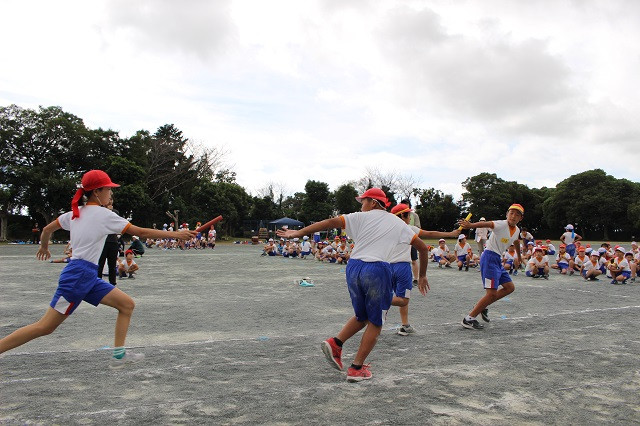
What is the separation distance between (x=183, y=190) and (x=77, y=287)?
5368 cm

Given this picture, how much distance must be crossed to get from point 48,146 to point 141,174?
7.97 metres

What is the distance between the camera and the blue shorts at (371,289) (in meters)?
4.86

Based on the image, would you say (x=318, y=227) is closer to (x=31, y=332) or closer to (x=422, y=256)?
(x=422, y=256)

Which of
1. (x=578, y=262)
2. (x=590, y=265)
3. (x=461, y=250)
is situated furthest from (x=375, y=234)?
(x=578, y=262)

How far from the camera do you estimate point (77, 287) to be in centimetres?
486

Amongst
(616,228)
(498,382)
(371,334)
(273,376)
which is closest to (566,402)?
(498,382)

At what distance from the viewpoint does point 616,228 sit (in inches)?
2496

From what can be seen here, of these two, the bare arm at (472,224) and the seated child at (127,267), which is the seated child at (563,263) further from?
the seated child at (127,267)

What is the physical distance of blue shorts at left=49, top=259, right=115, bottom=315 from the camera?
4.79 meters

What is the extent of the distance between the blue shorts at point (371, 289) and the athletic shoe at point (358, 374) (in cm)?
45

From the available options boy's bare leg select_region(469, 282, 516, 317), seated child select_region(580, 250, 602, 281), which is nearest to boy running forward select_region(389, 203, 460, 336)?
boy's bare leg select_region(469, 282, 516, 317)

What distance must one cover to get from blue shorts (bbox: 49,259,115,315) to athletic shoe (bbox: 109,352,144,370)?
663mm

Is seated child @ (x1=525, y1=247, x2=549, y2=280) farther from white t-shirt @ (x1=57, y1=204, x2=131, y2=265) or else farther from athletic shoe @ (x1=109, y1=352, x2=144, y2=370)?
white t-shirt @ (x1=57, y1=204, x2=131, y2=265)

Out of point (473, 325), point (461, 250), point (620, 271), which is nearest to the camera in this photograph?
point (473, 325)
